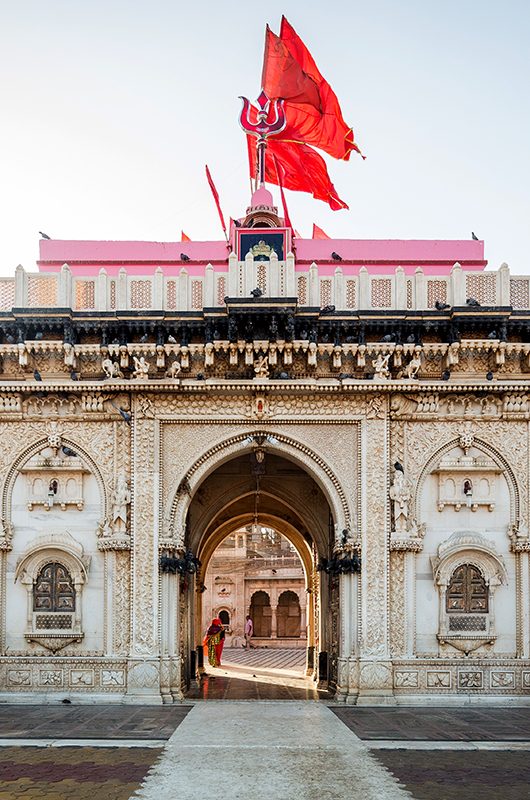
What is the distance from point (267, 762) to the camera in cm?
909

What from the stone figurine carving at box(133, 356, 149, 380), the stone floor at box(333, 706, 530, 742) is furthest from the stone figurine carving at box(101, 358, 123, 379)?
the stone floor at box(333, 706, 530, 742)

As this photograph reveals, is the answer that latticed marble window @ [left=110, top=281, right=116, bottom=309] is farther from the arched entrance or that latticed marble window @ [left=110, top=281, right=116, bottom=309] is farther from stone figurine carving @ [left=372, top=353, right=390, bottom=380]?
stone figurine carving @ [left=372, top=353, right=390, bottom=380]

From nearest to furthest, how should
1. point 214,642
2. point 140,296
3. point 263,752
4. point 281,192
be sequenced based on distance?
point 263,752 → point 140,296 → point 281,192 → point 214,642

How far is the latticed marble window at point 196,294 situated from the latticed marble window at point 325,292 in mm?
Answer: 1934

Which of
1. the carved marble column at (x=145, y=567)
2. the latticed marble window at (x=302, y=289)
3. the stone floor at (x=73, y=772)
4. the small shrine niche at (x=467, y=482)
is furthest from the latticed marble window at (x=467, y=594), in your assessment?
the stone floor at (x=73, y=772)

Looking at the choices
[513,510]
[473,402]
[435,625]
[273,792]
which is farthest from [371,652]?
[273,792]

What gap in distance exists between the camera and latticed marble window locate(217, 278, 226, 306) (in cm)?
1445

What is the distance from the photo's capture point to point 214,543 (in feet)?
75.4

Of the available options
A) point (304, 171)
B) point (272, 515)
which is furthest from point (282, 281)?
point (272, 515)

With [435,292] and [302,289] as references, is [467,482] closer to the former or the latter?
[435,292]

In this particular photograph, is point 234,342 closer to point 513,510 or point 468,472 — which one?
point 468,472

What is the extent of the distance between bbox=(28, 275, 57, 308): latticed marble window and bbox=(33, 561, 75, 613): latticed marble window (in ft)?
13.5

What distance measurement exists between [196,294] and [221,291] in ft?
1.37

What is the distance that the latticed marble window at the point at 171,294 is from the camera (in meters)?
14.6
